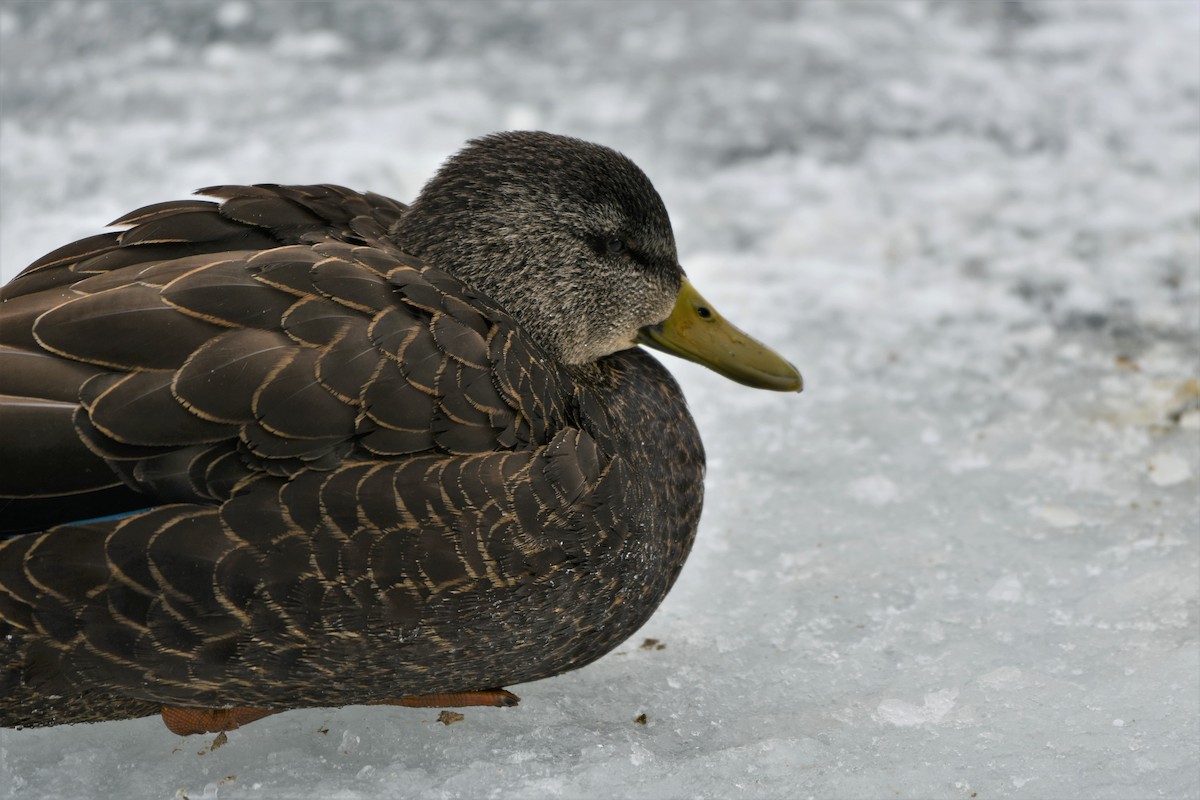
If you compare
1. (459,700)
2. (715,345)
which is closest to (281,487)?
(459,700)

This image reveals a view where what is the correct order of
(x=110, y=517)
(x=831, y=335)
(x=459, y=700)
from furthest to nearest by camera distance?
(x=831, y=335) < (x=459, y=700) < (x=110, y=517)

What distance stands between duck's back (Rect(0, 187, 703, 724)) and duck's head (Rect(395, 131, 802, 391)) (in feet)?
0.83

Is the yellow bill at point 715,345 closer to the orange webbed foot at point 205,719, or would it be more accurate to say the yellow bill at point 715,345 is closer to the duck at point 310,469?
the duck at point 310,469

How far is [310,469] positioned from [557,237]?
100cm

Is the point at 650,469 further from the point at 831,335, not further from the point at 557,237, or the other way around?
the point at 831,335

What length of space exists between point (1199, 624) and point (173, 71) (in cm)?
502

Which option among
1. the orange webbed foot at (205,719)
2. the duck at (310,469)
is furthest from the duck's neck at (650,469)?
the orange webbed foot at (205,719)

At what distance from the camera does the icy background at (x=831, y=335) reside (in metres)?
3.23

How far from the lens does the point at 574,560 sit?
10.2 feet

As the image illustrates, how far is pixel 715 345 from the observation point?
374 cm

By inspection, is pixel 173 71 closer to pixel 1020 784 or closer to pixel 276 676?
pixel 276 676

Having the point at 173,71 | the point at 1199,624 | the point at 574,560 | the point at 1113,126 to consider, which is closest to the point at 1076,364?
the point at 1199,624

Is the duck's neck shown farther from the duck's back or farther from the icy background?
the icy background

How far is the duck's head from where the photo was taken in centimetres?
345
